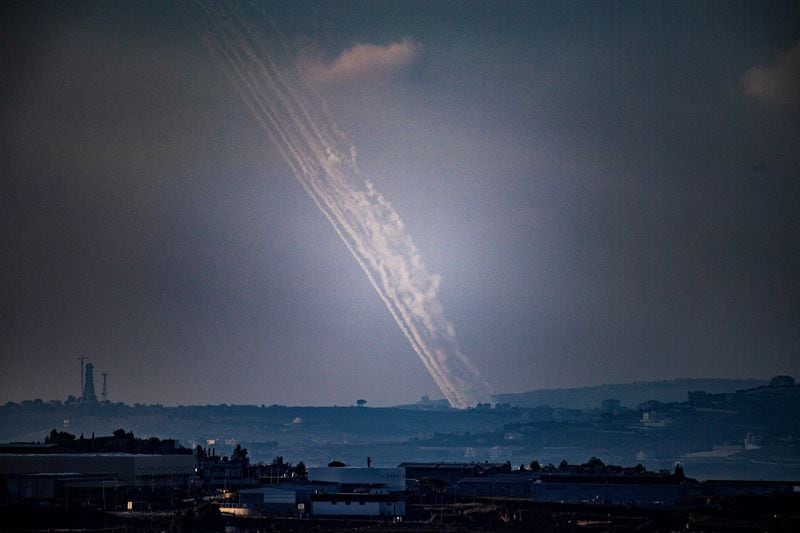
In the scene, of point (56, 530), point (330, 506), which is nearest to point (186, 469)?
point (330, 506)

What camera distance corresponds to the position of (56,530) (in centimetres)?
6150

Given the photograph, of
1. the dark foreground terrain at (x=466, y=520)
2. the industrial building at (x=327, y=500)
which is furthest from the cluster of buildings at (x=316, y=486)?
the dark foreground terrain at (x=466, y=520)

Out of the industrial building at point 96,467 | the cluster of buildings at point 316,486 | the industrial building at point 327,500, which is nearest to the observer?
the industrial building at point 327,500

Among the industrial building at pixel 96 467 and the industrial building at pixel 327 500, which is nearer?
the industrial building at pixel 327 500

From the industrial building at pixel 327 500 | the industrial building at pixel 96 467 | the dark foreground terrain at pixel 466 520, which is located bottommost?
the dark foreground terrain at pixel 466 520

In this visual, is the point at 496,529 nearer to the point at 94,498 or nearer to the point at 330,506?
the point at 330,506

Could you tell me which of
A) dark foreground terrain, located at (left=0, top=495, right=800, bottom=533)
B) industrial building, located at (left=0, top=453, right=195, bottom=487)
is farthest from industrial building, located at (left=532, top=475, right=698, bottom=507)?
industrial building, located at (left=0, top=453, right=195, bottom=487)

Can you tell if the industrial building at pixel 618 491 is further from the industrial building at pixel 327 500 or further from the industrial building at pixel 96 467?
the industrial building at pixel 96 467

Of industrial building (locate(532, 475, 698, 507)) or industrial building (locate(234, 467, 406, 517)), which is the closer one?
industrial building (locate(234, 467, 406, 517))

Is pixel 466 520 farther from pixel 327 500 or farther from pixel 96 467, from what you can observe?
pixel 96 467

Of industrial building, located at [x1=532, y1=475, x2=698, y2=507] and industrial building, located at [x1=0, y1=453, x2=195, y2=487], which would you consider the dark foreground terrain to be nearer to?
industrial building, located at [x1=532, y1=475, x2=698, y2=507]

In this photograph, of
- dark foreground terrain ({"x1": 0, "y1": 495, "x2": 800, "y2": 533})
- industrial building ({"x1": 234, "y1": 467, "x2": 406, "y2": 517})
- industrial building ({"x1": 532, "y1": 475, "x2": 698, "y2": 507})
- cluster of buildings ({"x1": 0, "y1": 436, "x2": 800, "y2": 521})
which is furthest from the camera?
industrial building ({"x1": 532, "y1": 475, "x2": 698, "y2": 507})

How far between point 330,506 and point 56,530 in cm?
1335

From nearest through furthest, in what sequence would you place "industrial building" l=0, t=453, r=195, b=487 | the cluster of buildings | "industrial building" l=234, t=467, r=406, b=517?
"industrial building" l=234, t=467, r=406, b=517
the cluster of buildings
"industrial building" l=0, t=453, r=195, b=487
